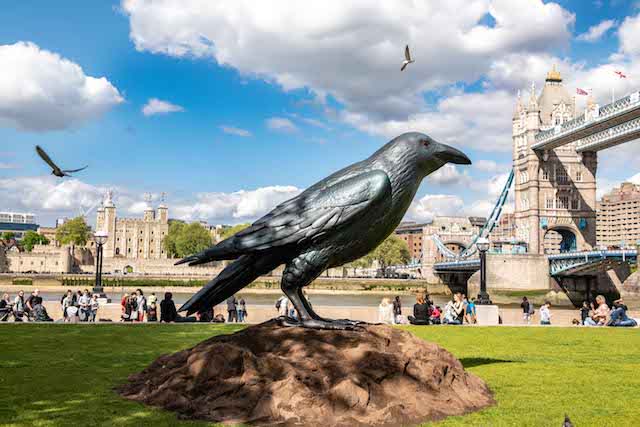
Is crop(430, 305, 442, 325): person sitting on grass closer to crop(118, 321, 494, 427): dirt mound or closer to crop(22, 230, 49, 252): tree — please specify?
crop(118, 321, 494, 427): dirt mound

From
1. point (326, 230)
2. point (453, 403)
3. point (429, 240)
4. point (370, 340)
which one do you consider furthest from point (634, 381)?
point (429, 240)

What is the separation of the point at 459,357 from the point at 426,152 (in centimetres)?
466

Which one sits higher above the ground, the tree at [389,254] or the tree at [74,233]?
the tree at [74,233]

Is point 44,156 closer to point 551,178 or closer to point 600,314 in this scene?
point 600,314

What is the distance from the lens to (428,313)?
18.2m

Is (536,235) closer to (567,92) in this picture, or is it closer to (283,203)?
(567,92)

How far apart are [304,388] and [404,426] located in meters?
1.05

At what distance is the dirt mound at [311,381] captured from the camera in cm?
590

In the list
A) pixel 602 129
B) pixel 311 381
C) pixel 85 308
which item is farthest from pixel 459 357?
pixel 602 129

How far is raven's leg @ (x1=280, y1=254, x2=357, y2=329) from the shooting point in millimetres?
7188

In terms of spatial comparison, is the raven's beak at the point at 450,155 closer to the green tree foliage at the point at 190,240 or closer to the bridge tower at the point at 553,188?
the bridge tower at the point at 553,188

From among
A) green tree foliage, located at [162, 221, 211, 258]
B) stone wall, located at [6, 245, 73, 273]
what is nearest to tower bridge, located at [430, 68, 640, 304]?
green tree foliage, located at [162, 221, 211, 258]

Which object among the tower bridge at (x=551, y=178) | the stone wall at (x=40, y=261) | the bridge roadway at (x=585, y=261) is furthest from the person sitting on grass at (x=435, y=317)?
the stone wall at (x=40, y=261)

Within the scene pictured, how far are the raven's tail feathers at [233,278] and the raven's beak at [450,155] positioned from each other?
2588 mm
